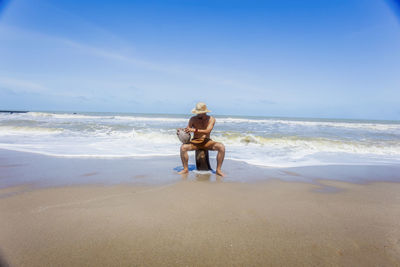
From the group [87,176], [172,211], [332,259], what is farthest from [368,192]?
[87,176]

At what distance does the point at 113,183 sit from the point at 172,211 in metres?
1.54

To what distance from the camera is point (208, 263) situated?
168 centimetres

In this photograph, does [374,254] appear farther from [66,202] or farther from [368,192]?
[66,202]

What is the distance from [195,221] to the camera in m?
2.34

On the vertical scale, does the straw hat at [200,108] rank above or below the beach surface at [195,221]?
above

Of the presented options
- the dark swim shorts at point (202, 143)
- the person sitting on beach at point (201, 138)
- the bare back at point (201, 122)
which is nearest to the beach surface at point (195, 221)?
the person sitting on beach at point (201, 138)

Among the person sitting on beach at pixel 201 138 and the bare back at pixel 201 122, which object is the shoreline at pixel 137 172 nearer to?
the person sitting on beach at pixel 201 138

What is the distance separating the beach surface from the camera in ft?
5.75

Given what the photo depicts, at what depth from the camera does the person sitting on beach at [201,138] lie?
444 cm

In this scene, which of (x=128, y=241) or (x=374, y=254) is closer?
(x=374, y=254)

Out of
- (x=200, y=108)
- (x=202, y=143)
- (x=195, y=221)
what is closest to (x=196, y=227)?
(x=195, y=221)

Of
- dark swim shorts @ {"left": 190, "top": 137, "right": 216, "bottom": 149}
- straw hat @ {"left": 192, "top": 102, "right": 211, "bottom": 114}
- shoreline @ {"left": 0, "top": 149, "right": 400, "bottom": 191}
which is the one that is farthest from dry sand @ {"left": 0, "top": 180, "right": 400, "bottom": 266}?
straw hat @ {"left": 192, "top": 102, "right": 211, "bottom": 114}

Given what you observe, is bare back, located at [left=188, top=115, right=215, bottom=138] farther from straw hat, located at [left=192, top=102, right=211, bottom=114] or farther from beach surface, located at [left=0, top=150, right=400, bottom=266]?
beach surface, located at [left=0, top=150, right=400, bottom=266]

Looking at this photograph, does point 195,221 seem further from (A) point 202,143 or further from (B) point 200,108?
(B) point 200,108
